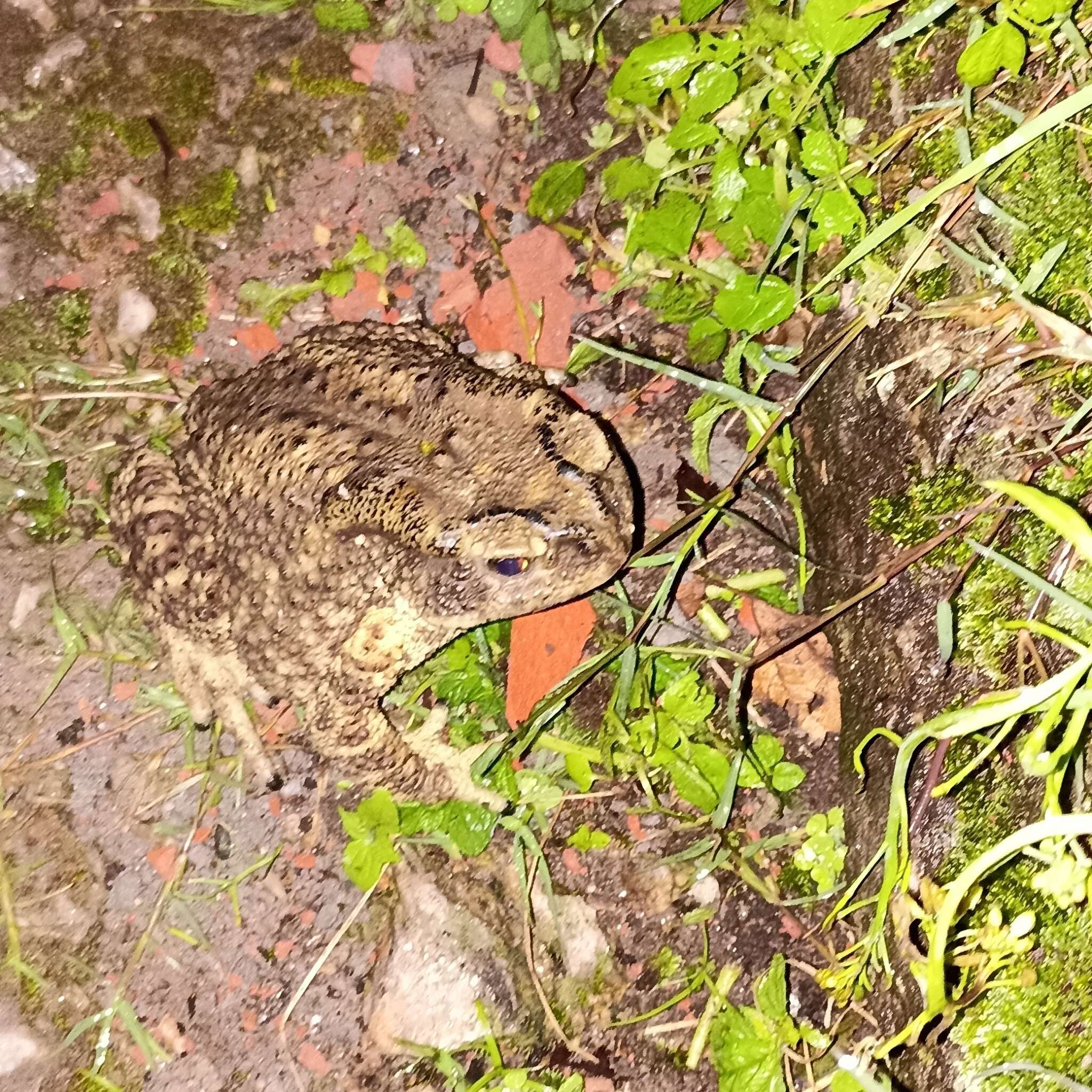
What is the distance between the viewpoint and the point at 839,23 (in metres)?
2.22

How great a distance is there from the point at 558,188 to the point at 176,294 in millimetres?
1390

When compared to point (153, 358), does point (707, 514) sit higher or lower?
lower

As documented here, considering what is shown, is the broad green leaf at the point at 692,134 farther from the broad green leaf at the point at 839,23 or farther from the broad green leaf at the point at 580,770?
the broad green leaf at the point at 580,770

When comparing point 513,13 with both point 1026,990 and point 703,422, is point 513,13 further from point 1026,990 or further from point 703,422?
point 1026,990

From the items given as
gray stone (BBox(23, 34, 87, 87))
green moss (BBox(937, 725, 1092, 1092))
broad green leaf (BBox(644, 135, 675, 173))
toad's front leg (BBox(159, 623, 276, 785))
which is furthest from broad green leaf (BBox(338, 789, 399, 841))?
gray stone (BBox(23, 34, 87, 87))

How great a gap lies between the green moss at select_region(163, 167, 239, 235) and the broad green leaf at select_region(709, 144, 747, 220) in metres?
1.66

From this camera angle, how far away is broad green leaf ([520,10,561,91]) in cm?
300

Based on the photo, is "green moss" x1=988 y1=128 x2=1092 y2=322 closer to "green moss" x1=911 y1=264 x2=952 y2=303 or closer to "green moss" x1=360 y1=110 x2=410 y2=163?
"green moss" x1=911 y1=264 x2=952 y2=303

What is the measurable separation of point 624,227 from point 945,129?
1.10 meters

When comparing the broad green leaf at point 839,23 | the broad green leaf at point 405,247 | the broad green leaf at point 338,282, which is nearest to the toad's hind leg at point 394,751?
the broad green leaf at point 338,282

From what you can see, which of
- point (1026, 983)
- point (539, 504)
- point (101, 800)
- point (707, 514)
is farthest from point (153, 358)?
point (1026, 983)

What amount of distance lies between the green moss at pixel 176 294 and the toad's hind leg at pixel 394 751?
142cm

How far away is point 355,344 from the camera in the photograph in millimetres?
2525

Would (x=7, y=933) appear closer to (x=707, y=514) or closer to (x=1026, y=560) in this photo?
(x=707, y=514)
